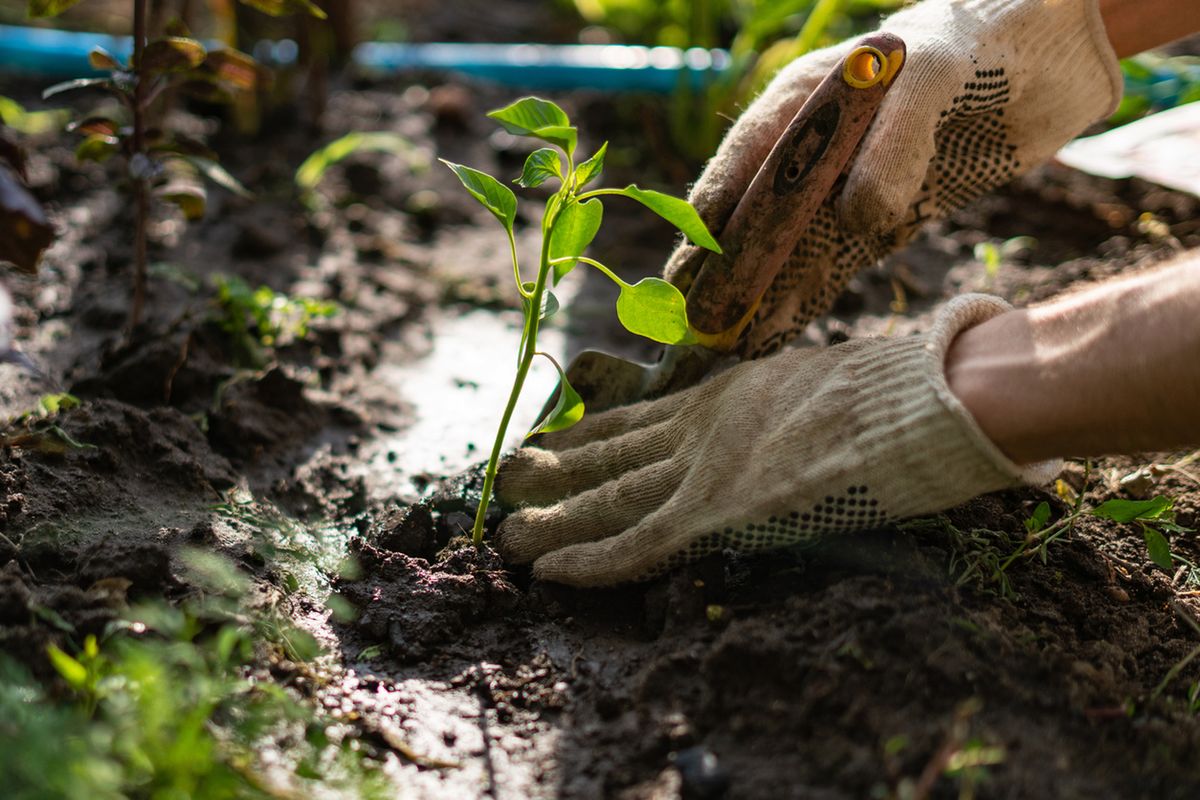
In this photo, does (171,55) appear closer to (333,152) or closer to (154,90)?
(154,90)

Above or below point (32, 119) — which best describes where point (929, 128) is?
above

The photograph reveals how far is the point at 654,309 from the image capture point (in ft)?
5.10

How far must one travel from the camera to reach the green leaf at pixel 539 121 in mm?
1411

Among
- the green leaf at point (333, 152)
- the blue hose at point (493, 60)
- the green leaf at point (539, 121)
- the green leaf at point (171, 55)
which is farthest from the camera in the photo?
the blue hose at point (493, 60)

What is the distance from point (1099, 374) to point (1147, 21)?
3.64 ft

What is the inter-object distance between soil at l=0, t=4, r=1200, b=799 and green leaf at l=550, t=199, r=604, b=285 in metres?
0.56

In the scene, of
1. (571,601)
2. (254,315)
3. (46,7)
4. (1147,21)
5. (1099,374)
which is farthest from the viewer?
(254,315)

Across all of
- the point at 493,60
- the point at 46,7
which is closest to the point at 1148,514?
the point at 46,7

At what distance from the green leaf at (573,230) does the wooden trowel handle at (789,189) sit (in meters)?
0.34

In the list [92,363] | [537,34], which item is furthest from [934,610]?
[537,34]

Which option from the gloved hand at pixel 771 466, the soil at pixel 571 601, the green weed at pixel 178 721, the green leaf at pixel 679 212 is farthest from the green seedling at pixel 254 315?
the green leaf at pixel 679 212

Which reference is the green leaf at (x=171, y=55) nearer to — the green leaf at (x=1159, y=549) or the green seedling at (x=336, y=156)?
the green seedling at (x=336, y=156)

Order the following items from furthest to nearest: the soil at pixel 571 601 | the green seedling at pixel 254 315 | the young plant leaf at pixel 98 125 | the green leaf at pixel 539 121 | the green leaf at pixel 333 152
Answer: the green leaf at pixel 333 152, the green seedling at pixel 254 315, the young plant leaf at pixel 98 125, the green leaf at pixel 539 121, the soil at pixel 571 601

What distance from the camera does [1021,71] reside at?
1.91 meters
